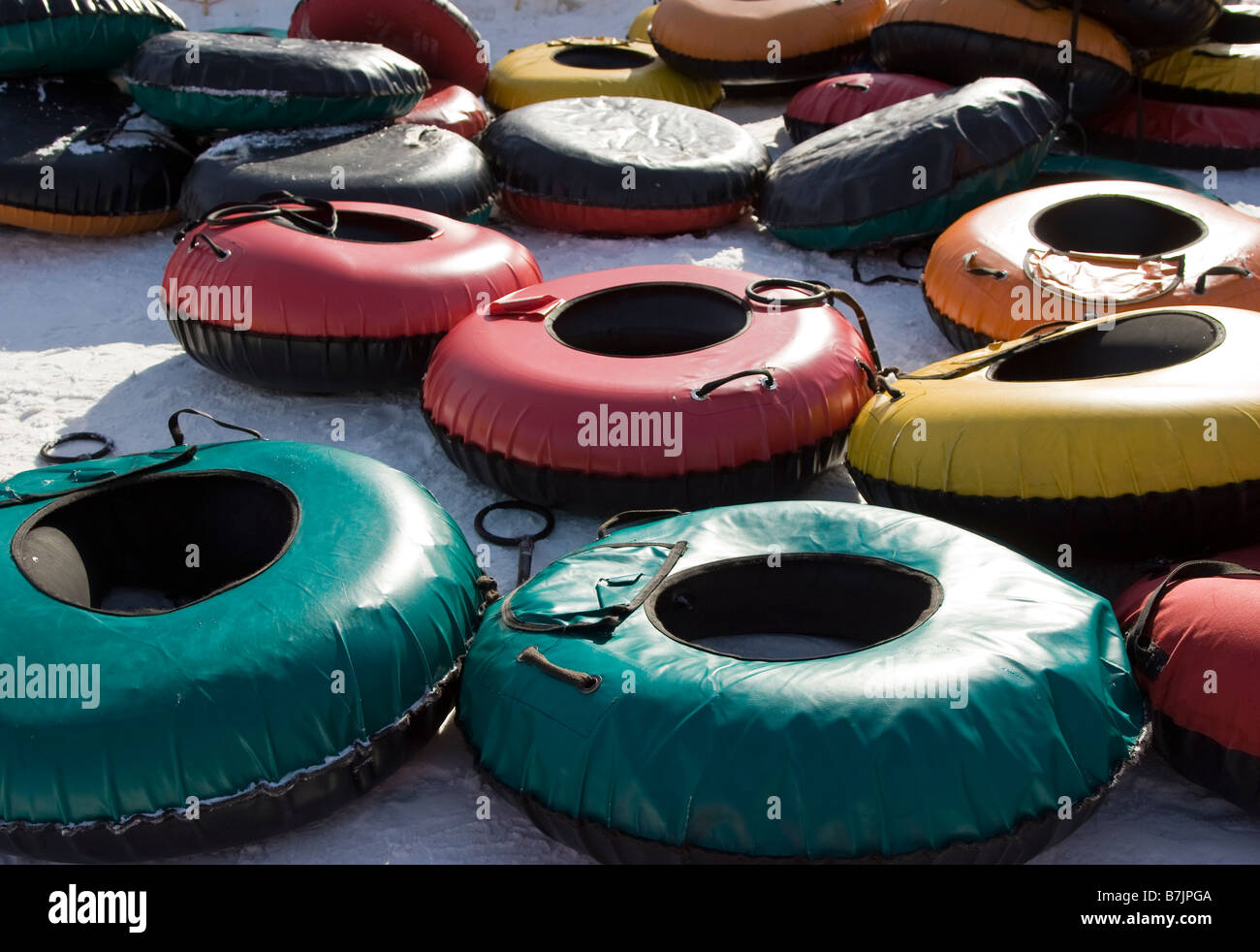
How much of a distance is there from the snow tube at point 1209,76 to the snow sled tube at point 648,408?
352 centimetres

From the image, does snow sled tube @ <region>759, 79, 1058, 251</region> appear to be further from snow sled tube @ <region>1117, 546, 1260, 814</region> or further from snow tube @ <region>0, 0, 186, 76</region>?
snow tube @ <region>0, 0, 186, 76</region>

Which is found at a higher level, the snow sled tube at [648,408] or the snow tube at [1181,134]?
the snow tube at [1181,134]

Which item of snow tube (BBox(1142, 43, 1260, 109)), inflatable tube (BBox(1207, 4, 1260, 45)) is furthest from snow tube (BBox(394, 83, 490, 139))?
inflatable tube (BBox(1207, 4, 1260, 45))

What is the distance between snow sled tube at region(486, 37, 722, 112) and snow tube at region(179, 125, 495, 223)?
4.97 ft

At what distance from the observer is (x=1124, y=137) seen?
7004 mm

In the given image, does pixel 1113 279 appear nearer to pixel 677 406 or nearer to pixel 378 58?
pixel 677 406

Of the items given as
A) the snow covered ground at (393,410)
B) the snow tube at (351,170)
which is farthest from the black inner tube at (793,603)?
the snow tube at (351,170)

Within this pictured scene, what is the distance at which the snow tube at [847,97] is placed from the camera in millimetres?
6844

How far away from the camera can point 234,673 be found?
2.75 m

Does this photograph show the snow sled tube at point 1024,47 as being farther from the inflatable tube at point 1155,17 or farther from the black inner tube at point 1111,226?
the black inner tube at point 1111,226

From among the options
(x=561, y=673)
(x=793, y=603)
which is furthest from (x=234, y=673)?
(x=793, y=603)

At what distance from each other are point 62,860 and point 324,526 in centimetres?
93

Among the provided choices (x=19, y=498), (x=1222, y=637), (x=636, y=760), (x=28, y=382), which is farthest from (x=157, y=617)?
(x=28, y=382)
